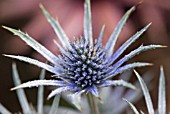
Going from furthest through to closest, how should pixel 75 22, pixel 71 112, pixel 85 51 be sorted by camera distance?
pixel 75 22 → pixel 71 112 → pixel 85 51

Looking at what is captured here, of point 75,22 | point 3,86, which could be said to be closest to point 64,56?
point 75,22

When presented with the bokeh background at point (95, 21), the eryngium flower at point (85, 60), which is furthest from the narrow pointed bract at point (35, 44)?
the bokeh background at point (95, 21)

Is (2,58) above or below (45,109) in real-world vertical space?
above

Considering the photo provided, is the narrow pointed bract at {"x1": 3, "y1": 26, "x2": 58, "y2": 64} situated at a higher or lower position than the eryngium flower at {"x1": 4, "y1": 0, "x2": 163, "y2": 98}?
higher

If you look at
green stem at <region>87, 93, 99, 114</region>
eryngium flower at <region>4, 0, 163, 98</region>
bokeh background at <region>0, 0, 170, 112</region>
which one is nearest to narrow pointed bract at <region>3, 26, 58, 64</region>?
eryngium flower at <region>4, 0, 163, 98</region>

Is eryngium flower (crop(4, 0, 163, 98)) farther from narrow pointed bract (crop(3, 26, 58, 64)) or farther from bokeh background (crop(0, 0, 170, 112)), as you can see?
bokeh background (crop(0, 0, 170, 112))

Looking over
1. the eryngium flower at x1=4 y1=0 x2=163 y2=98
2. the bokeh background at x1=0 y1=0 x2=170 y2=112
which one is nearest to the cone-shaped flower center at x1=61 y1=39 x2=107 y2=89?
the eryngium flower at x1=4 y1=0 x2=163 y2=98

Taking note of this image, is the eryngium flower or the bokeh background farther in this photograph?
the bokeh background

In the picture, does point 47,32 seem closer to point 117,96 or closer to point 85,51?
point 117,96

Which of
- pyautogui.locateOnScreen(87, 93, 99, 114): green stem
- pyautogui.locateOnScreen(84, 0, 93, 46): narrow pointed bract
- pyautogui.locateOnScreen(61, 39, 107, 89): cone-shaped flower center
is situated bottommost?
pyautogui.locateOnScreen(87, 93, 99, 114): green stem

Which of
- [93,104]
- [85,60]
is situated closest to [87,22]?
[85,60]
